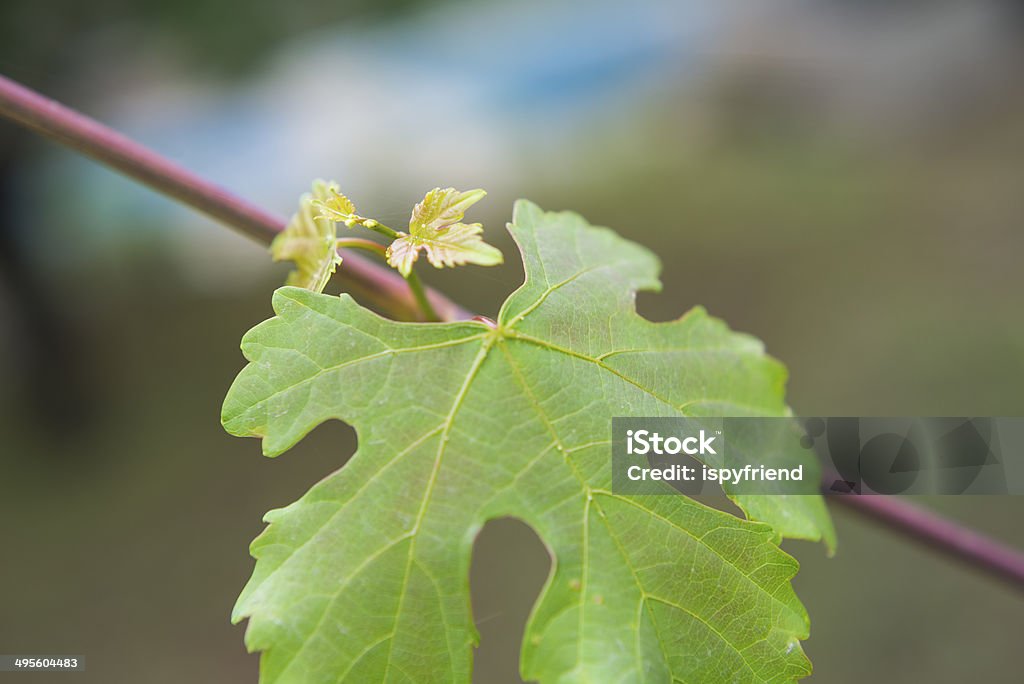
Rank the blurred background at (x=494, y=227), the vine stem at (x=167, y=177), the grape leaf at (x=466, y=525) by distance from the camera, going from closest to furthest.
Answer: the grape leaf at (x=466, y=525)
the vine stem at (x=167, y=177)
the blurred background at (x=494, y=227)

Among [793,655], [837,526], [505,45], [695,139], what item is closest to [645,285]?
[793,655]

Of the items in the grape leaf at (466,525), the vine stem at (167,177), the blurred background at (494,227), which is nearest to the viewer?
the grape leaf at (466,525)

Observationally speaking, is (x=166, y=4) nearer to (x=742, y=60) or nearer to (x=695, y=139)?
(x=695, y=139)

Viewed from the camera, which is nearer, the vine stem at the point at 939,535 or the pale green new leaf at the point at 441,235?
the pale green new leaf at the point at 441,235

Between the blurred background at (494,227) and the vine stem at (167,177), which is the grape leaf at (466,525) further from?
the blurred background at (494,227)

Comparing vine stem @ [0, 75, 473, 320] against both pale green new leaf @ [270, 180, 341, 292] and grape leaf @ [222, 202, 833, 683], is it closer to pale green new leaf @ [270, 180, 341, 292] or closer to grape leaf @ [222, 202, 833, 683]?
pale green new leaf @ [270, 180, 341, 292]

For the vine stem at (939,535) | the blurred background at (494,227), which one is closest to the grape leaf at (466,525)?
the vine stem at (939,535)
